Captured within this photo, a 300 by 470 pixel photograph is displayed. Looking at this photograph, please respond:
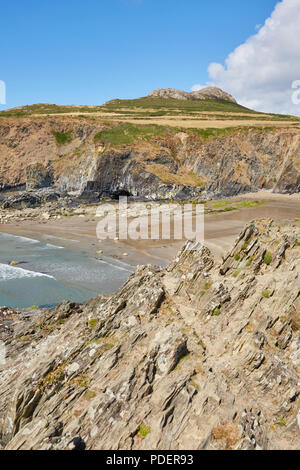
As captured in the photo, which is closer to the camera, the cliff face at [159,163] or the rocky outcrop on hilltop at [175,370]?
the rocky outcrop on hilltop at [175,370]

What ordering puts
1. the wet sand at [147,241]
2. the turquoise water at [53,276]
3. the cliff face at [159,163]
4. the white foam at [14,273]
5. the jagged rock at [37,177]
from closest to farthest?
the turquoise water at [53,276] < the white foam at [14,273] < the wet sand at [147,241] < the cliff face at [159,163] < the jagged rock at [37,177]

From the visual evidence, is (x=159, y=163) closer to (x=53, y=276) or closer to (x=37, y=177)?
(x=37, y=177)

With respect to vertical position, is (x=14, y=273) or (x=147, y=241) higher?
(x=147, y=241)

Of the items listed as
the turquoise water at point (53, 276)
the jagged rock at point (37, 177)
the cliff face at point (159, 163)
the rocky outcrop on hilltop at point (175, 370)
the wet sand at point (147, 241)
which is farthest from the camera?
the jagged rock at point (37, 177)

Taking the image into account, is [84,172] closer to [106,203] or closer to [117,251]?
[106,203]

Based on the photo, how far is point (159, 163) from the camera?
8762cm

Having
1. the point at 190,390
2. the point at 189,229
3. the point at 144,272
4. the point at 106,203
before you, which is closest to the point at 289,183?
the point at 189,229

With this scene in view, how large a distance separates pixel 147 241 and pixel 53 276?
1772 centimetres

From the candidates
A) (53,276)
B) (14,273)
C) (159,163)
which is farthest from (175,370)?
(159,163)

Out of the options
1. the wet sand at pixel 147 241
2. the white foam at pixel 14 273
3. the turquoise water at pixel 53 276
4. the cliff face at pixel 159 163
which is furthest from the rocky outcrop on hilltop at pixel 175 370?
the cliff face at pixel 159 163

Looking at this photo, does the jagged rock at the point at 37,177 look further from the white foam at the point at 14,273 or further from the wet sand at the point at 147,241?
the white foam at the point at 14,273

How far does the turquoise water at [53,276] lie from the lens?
97.1 feet

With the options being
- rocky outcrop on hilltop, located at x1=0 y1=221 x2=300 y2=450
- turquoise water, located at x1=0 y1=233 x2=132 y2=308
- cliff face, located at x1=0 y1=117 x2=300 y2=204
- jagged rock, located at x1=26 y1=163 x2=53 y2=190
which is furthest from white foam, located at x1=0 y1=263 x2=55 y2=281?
jagged rock, located at x1=26 y1=163 x2=53 y2=190
